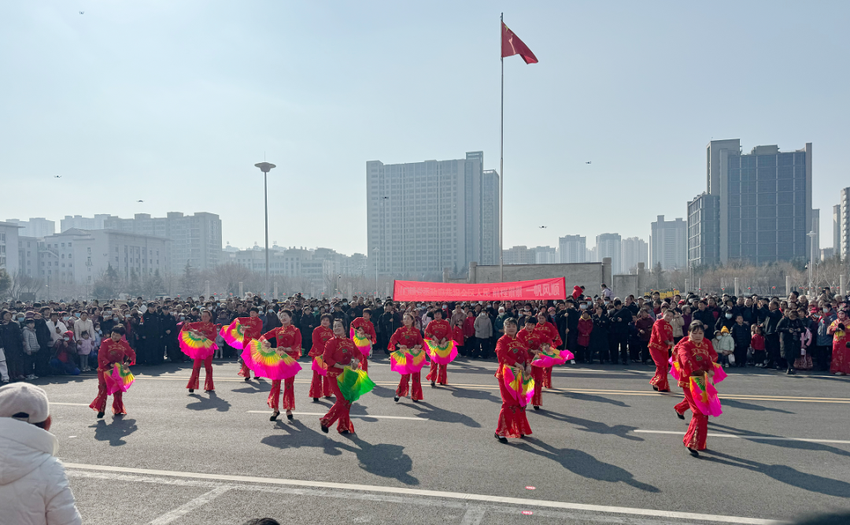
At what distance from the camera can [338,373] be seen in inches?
349

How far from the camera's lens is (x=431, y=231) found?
451 feet

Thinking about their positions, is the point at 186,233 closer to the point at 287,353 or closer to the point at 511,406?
the point at 287,353

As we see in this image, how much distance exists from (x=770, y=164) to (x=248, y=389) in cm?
14079

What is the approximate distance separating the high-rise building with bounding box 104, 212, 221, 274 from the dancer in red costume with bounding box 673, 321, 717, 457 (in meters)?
173

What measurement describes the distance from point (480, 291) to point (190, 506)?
49.3ft

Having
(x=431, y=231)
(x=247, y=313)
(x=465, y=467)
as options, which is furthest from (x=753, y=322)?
(x=431, y=231)

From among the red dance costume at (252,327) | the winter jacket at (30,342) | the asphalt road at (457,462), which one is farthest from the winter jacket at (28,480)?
the winter jacket at (30,342)

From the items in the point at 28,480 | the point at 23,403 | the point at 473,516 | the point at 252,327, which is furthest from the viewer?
the point at 252,327

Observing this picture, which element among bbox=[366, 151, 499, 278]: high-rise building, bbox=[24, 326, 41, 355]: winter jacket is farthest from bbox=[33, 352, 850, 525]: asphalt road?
bbox=[366, 151, 499, 278]: high-rise building

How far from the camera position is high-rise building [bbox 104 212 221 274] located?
169m

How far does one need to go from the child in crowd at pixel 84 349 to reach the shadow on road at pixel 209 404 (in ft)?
21.3

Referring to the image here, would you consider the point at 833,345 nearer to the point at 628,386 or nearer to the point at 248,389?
the point at 628,386

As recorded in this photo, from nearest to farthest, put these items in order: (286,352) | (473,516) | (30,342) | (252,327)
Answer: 1. (473,516)
2. (286,352)
3. (252,327)
4. (30,342)

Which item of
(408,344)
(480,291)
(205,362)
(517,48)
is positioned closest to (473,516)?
(408,344)
